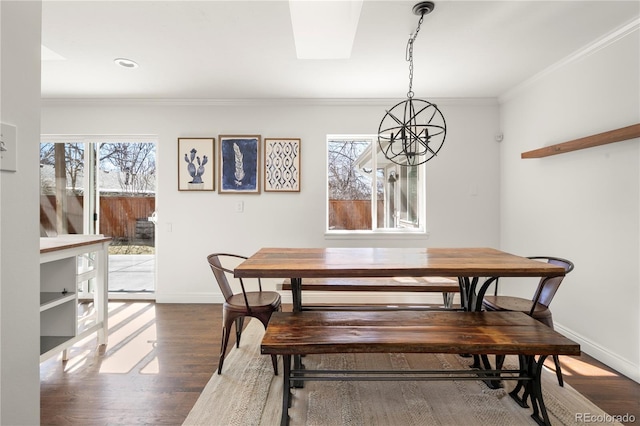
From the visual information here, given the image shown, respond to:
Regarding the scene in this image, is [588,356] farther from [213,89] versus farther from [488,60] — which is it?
[213,89]

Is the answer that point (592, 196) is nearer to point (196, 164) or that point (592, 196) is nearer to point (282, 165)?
point (282, 165)

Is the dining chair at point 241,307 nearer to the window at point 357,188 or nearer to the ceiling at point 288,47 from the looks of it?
the ceiling at point 288,47

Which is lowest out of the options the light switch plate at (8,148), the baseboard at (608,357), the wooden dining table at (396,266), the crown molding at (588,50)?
the baseboard at (608,357)

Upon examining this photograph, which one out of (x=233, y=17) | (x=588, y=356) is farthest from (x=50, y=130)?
(x=588, y=356)

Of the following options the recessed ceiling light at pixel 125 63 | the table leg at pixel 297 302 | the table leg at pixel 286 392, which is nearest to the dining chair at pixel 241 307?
the table leg at pixel 297 302

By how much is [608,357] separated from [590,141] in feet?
5.25

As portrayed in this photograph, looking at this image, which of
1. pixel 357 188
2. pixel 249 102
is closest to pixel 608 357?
pixel 357 188

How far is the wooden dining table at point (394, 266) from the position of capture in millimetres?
1737

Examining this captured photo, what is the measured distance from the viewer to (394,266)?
1810 mm

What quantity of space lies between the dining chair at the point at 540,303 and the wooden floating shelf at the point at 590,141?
0.91 metres

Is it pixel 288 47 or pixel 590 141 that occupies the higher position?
pixel 288 47

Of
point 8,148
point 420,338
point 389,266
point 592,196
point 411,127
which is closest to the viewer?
point 8,148

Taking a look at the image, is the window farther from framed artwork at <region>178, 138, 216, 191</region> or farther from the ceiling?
framed artwork at <region>178, 138, 216, 191</region>

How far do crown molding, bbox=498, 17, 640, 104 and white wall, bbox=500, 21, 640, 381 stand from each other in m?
0.01
